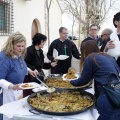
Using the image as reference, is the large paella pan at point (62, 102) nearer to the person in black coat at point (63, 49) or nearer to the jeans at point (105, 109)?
the jeans at point (105, 109)

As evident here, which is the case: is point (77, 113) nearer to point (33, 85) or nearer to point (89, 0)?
point (33, 85)

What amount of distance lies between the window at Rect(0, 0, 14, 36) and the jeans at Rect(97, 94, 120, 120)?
3.42 metres

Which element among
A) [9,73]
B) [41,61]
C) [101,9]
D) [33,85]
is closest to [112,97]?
[33,85]

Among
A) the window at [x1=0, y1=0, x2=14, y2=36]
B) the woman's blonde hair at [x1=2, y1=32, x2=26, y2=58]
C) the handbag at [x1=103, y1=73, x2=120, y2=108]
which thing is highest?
the window at [x1=0, y1=0, x2=14, y2=36]

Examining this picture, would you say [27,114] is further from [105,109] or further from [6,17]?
[6,17]

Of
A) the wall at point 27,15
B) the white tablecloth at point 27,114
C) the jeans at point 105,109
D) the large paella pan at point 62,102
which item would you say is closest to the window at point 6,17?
the wall at point 27,15

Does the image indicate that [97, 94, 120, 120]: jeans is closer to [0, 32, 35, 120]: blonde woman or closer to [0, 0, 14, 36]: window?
[0, 32, 35, 120]: blonde woman

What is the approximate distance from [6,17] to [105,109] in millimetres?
3827

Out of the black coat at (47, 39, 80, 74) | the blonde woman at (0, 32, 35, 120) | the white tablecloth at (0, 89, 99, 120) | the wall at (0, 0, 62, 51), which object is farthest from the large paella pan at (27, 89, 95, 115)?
the wall at (0, 0, 62, 51)

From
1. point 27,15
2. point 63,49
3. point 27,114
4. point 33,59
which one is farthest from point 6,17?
point 27,114

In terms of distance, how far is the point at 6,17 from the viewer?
495 cm

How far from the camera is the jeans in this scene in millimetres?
1728

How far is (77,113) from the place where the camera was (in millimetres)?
1550

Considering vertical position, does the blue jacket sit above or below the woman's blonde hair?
below
